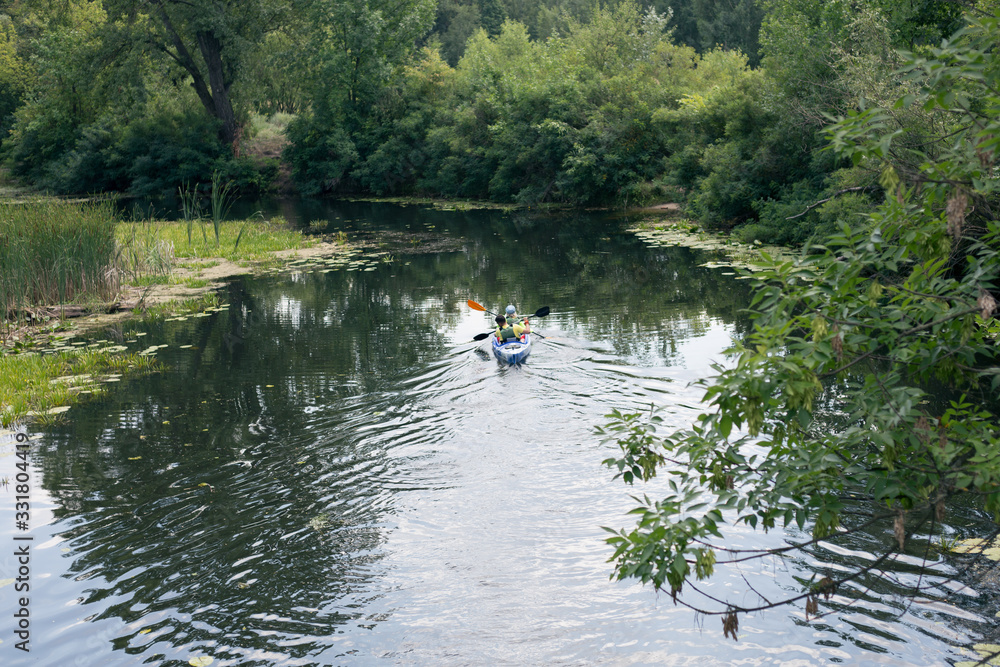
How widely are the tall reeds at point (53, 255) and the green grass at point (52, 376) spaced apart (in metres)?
2.01

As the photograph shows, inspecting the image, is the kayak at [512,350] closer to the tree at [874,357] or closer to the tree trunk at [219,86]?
the tree at [874,357]

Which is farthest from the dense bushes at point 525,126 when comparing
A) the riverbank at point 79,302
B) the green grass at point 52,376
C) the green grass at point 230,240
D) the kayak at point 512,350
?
the green grass at point 52,376

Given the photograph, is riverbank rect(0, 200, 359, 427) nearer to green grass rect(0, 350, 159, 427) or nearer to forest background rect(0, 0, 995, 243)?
green grass rect(0, 350, 159, 427)

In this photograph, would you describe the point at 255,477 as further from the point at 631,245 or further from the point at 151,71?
the point at 151,71

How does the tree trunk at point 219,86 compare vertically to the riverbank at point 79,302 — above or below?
above

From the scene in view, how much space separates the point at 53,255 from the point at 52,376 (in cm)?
355

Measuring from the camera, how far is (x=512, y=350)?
10.9 metres

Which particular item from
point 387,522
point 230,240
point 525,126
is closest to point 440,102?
point 525,126

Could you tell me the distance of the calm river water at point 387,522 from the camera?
5.15 metres

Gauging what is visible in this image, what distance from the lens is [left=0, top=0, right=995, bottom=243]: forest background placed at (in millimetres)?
19203

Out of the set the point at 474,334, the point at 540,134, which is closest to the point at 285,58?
the point at 540,134

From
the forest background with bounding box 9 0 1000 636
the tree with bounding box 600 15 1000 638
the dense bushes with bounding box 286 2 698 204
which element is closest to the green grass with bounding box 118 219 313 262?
the dense bushes with bounding box 286 2 698 204

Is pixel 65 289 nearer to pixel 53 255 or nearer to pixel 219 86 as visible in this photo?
pixel 53 255

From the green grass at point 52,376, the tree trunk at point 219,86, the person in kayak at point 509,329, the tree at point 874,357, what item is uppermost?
the tree trunk at point 219,86
